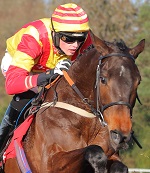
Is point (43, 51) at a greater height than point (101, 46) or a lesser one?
lesser

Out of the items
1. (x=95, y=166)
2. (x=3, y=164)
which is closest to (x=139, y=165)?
(x=3, y=164)

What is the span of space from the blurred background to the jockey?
6.44 meters

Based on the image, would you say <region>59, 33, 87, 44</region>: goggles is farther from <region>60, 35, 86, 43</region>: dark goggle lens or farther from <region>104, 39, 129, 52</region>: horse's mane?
<region>104, 39, 129, 52</region>: horse's mane

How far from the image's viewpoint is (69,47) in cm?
598

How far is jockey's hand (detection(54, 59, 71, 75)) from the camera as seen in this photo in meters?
5.73

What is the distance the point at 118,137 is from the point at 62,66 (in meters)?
1.17

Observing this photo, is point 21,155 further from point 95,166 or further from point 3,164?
point 95,166

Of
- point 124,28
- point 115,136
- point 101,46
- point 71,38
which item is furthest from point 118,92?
point 124,28

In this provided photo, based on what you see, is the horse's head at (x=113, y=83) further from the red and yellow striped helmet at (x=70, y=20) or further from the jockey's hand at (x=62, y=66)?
the red and yellow striped helmet at (x=70, y=20)

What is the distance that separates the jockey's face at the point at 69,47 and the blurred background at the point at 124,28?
22.5ft

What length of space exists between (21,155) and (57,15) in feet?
5.06

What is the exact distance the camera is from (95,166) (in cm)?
515

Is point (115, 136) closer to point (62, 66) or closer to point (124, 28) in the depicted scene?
point (62, 66)

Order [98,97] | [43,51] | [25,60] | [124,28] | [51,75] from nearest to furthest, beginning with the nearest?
[98,97] → [51,75] → [25,60] → [43,51] → [124,28]
